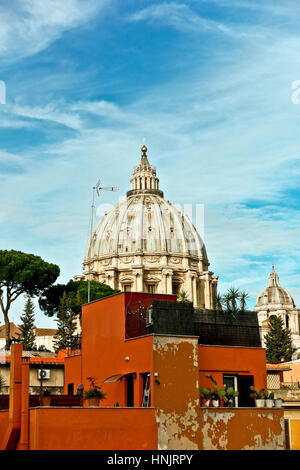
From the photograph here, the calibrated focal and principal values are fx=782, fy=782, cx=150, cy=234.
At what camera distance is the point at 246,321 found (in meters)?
27.6

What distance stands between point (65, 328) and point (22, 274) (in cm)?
664

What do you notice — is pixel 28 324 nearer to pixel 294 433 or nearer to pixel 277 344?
pixel 277 344

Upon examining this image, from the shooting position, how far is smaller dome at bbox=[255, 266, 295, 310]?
119562mm

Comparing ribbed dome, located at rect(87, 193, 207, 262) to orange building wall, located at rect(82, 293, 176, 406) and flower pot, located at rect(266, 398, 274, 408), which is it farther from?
flower pot, located at rect(266, 398, 274, 408)

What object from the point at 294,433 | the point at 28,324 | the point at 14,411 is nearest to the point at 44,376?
Answer: the point at 14,411

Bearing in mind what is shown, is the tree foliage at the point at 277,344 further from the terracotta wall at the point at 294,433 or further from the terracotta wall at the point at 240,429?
the terracotta wall at the point at 240,429

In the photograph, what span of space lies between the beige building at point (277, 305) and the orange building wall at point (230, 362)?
9028 centimetres

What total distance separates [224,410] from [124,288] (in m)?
94.8

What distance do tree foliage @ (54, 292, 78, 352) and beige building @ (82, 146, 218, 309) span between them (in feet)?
144

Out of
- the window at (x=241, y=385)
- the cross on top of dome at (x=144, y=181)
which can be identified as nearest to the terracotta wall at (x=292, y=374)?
the window at (x=241, y=385)

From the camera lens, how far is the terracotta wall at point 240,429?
77.4ft

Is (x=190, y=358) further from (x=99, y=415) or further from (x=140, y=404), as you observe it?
(x=99, y=415)

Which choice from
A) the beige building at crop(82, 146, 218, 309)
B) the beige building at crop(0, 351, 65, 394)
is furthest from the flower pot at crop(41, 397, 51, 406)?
the beige building at crop(82, 146, 218, 309)

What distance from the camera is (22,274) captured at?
2832 inches
